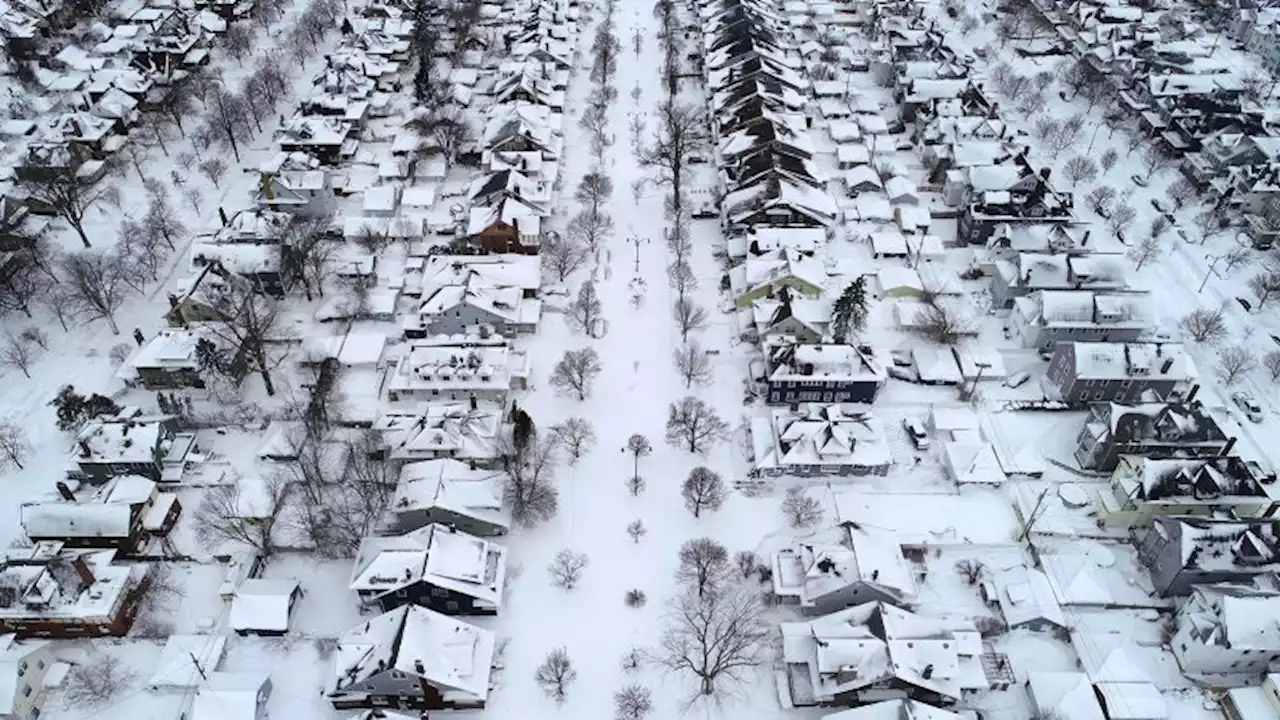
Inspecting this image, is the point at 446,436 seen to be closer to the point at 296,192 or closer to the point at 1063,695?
the point at 296,192

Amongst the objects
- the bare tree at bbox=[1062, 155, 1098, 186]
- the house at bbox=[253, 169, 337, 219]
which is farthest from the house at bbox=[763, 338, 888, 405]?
the house at bbox=[253, 169, 337, 219]

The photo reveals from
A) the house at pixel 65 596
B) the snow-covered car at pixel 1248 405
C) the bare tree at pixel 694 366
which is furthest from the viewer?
the bare tree at pixel 694 366

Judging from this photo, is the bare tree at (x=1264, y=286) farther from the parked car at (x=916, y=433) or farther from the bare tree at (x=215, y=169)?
the bare tree at (x=215, y=169)

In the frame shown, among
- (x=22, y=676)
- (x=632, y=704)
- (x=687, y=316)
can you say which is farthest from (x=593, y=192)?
(x=22, y=676)

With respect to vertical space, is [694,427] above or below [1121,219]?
below

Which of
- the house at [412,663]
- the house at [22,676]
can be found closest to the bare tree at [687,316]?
the house at [412,663]
